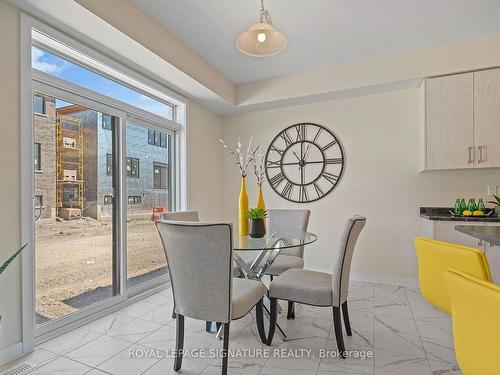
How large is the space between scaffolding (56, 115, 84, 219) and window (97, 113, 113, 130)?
217mm

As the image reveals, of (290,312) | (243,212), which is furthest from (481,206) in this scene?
(243,212)

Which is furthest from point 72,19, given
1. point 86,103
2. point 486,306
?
point 486,306

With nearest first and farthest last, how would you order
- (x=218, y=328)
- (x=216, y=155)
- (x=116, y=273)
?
(x=218, y=328), (x=116, y=273), (x=216, y=155)

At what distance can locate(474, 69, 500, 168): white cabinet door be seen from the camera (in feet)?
9.37

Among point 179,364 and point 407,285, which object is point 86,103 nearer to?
point 179,364

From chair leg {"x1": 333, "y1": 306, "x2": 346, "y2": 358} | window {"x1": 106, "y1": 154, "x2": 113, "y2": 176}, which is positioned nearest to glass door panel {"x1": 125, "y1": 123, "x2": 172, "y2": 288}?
window {"x1": 106, "y1": 154, "x2": 113, "y2": 176}

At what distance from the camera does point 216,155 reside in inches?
174

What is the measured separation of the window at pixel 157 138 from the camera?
11.0 feet

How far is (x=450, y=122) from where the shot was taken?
9.88 feet

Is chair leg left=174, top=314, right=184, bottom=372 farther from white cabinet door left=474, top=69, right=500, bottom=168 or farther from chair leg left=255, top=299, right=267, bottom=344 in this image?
white cabinet door left=474, top=69, right=500, bottom=168

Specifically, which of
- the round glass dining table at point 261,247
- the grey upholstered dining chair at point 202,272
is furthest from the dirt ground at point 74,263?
the round glass dining table at point 261,247

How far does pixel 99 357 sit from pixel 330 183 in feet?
10.1

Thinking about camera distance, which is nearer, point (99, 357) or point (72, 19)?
point (99, 357)

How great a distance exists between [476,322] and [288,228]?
2263 millimetres
